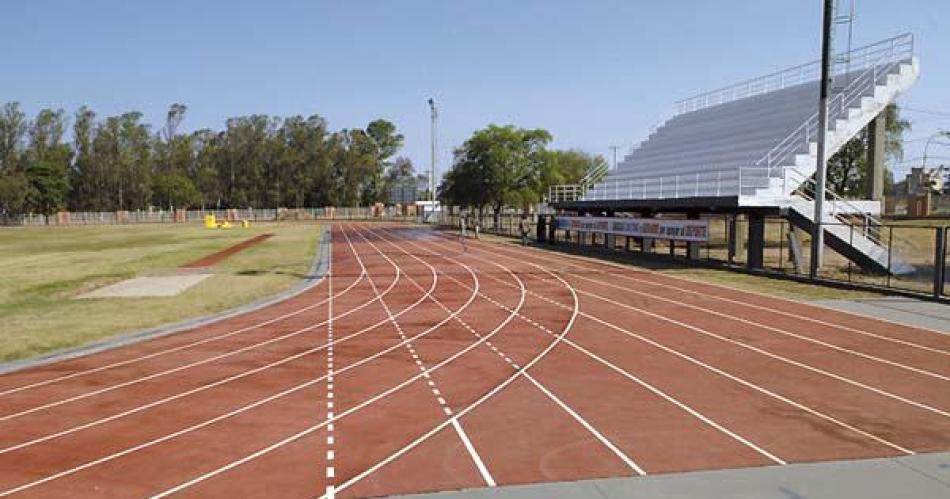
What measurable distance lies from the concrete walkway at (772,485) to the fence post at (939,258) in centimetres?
1265

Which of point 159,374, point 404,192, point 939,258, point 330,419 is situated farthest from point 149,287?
point 404,192

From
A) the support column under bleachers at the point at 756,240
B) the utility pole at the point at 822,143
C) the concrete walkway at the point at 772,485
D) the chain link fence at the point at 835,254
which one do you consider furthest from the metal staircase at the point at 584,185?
the concrete walkway at the point at 772,485

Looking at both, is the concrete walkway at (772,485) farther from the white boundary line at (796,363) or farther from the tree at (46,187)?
the tree at (46,187)

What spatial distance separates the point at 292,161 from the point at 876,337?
125969 mm

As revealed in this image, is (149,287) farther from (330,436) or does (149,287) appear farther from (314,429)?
(330,436)

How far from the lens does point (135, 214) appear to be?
116 m

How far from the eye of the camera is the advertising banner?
90.6ft

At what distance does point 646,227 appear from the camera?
31.9 m

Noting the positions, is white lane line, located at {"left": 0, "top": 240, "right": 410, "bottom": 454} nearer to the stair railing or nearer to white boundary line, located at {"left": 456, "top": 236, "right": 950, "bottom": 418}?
white boundary line, located at {"left": 456, "top": 236, "right": 950, "bottom": 418}

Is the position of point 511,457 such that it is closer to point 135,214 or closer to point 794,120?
point 794,120

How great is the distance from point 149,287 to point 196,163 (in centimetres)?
12153

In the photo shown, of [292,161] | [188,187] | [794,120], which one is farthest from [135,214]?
[794,120]

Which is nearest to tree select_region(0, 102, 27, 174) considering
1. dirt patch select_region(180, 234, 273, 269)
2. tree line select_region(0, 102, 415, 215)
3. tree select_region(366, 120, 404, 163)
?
tree line select_region(0, 102, 415, 215)

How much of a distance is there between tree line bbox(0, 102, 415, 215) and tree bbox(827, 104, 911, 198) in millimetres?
96580
